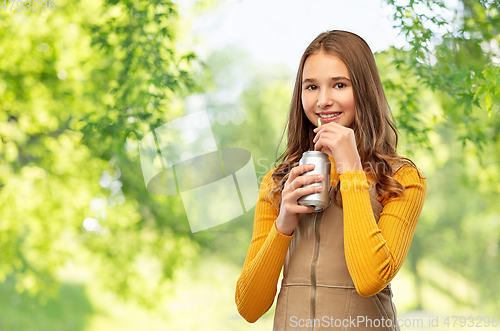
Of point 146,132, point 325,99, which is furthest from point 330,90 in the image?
point 146,132

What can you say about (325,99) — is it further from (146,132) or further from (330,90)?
(146,132)

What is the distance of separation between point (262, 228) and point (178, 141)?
1.81 m

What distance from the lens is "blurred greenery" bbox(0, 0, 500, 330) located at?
2.08 m

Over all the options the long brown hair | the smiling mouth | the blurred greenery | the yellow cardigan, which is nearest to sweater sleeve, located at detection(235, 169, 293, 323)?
the yellow cardigan

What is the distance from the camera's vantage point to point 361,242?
697 mm

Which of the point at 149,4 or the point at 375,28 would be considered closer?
the point at 375,28

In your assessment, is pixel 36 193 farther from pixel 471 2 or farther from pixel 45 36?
pixel 471 2

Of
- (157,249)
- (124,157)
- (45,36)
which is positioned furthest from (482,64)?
(45,36)

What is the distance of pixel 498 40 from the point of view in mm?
1980

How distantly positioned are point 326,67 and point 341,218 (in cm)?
31

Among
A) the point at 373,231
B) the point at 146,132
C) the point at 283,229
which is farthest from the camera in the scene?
the point at 146,132

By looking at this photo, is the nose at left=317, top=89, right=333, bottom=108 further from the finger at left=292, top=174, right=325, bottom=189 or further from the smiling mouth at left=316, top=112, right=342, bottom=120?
the finger at left=292, top=174, right=325, bottom=189

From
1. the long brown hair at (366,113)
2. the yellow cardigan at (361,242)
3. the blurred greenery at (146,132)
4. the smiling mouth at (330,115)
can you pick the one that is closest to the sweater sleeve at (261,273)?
the yellow cardigan at (361,242)

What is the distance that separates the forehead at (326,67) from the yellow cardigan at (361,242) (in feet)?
0.64
